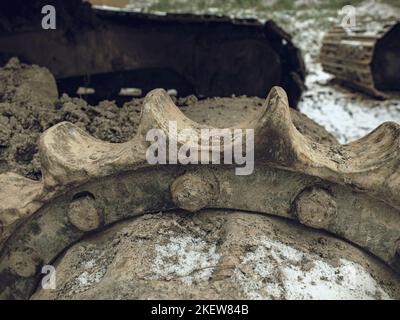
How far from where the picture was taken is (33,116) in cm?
266

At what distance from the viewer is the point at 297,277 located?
57.7 inches

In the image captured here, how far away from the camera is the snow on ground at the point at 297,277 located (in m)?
1.40

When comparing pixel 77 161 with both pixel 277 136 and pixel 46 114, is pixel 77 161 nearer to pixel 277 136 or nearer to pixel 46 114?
pixel 277 136

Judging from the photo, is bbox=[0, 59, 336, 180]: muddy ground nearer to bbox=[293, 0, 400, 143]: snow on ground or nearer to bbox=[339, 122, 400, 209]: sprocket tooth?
bbox=[339, 122, 400, 209]: sprocket tooth

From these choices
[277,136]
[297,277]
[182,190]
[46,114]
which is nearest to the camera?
[297,277]

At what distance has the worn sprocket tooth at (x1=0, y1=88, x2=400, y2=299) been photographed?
1658 mm

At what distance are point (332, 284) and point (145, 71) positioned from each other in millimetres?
3205

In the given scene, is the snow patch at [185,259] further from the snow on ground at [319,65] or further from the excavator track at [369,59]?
the excavator track at [369,59]

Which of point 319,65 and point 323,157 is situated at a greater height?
point 319,65

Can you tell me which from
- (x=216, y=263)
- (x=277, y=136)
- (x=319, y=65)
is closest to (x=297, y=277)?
(x=216, y=263)

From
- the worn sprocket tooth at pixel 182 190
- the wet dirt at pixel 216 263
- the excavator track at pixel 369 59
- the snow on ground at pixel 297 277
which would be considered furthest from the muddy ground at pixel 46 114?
the excavator track at pixel 369 59

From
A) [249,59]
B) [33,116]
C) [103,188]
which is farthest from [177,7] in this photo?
[103,188]

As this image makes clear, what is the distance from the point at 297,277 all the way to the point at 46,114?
5.96 ft

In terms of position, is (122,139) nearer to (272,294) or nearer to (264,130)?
(264,130)
